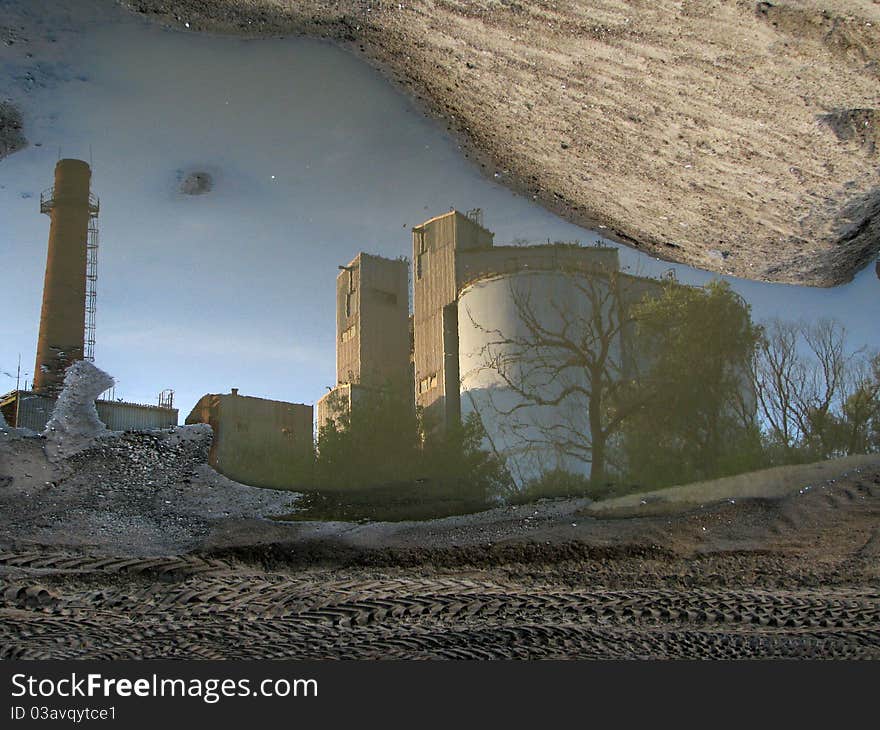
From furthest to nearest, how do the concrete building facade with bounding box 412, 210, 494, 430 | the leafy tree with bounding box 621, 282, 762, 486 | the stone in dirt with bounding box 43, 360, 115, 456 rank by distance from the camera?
the leafy tree with bounding box 621, 282, 762, 486 < the concrete building facade with bounding box 412, 210, 494, 430 < the stone in dirt with bounding box 43, 360, 115, 456

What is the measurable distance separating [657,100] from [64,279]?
5.21ft

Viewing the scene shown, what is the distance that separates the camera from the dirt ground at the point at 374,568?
2.47m

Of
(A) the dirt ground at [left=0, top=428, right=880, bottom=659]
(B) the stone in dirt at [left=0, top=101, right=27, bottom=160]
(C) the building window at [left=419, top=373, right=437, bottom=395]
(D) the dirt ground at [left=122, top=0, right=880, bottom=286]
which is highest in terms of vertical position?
(D) the dirt ground at [left=122, top=0, right=880, bottom=286]

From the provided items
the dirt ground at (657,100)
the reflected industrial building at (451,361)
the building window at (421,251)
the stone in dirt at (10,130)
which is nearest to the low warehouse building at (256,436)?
the reflected industrial building at (451,361)

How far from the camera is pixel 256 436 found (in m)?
2.32

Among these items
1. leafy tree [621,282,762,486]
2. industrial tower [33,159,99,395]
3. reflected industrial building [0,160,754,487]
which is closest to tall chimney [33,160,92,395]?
industrial tower [33,159,99,395]

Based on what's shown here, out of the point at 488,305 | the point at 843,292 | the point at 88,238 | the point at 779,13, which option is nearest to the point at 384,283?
the point at 488,305

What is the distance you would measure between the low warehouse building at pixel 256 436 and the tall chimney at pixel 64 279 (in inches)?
13.7

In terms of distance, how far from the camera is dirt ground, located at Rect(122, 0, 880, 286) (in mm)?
2002

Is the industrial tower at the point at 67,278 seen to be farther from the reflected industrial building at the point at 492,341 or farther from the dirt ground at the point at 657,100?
the reflected industrial building at the point at 492,341

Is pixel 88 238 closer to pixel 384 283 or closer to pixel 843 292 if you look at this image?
pixel 384 283

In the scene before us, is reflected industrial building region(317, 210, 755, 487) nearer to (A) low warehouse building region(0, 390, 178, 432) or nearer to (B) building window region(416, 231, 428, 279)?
(B) building window region(416, 231, 428, 279)

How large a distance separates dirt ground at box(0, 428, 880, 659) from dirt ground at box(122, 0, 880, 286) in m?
0.83

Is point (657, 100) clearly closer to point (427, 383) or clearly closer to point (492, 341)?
point (492, 341)
